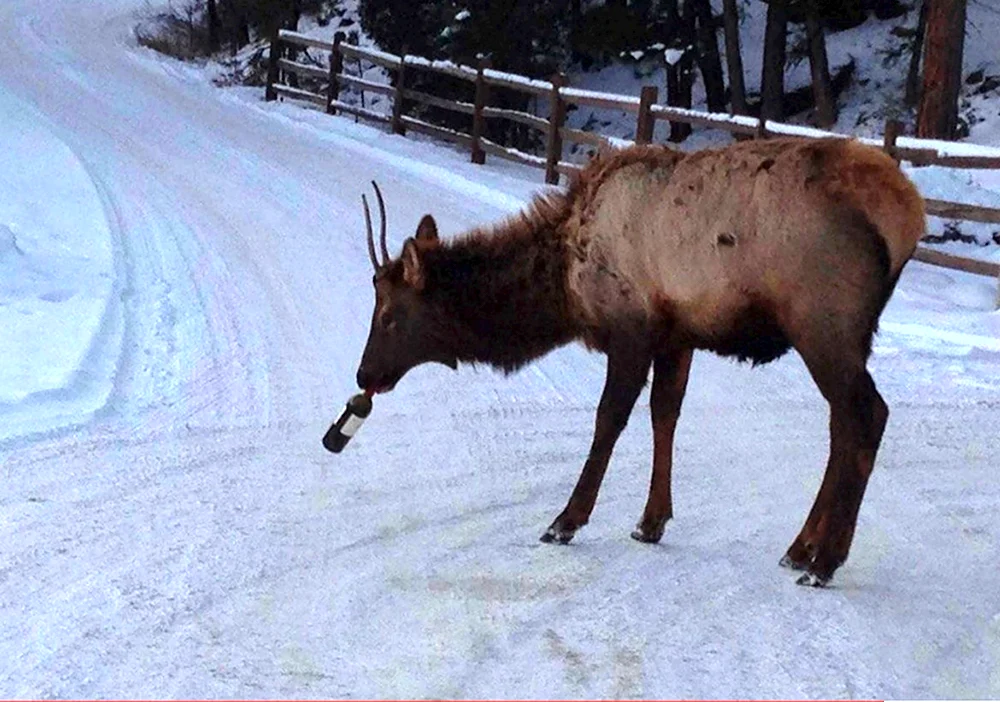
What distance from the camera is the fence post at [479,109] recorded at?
21.3 meters

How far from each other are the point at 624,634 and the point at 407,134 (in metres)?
20.2

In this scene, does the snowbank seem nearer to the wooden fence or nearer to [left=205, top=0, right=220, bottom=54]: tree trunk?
the wooden fence

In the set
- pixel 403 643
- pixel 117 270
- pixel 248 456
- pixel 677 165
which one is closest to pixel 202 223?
pixel 117 270

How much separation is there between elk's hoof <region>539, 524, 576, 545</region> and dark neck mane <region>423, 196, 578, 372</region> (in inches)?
33.9

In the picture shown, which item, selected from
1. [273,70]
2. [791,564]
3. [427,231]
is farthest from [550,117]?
[791,564]

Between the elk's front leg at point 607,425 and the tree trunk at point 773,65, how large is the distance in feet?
59.2

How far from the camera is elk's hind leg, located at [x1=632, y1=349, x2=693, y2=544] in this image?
21.6 feet

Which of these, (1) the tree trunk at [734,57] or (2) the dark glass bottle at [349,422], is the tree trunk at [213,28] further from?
(2) the dark glass bottle at [349,422]

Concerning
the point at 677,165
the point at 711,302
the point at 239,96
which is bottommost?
the point at 239,96

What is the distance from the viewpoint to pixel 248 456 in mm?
7664

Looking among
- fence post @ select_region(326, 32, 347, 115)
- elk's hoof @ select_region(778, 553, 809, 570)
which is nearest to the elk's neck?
elk's hoof @ select_region(778, 553, 809, 570)

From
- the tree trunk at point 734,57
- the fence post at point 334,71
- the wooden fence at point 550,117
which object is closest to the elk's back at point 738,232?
the wooden fence at point 550,117

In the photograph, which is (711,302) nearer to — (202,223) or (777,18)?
(202,223)

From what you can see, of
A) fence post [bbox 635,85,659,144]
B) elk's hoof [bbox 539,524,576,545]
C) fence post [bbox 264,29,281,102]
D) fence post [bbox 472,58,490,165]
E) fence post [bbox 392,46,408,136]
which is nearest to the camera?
elk's hoof [bbox 539,524,576,545]
